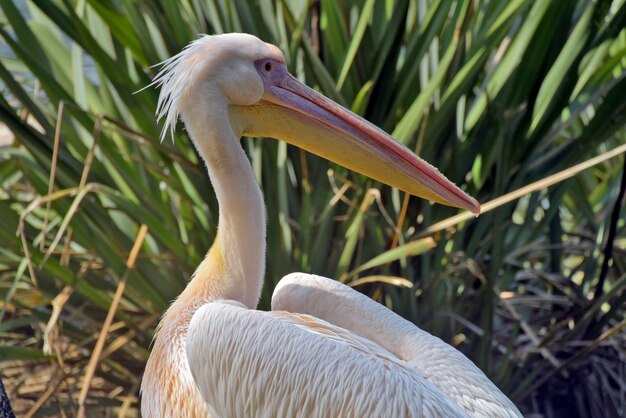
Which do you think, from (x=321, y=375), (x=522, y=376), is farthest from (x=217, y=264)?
(x=522, y=376)

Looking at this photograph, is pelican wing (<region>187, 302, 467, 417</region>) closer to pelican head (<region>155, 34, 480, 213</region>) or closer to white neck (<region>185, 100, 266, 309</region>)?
white neck (<region>185, 100, 266, 309</region>)

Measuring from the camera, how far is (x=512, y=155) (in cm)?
391

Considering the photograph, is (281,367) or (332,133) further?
(332,133)

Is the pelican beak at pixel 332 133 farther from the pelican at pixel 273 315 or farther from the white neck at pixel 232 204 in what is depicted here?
the white neck at pixel 232 204

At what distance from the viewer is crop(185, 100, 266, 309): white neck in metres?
2.91

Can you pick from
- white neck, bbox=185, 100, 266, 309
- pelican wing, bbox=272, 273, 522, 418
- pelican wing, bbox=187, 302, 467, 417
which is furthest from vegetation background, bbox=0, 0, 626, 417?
pelican wing, bbox=187, 302, 467, 417

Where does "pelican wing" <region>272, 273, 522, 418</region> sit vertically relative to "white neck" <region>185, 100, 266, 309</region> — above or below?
below

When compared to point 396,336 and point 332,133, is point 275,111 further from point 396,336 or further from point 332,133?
point 396,336

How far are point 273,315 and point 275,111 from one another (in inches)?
26.5

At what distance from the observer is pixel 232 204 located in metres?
2.91

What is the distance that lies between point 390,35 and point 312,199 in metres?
0.71

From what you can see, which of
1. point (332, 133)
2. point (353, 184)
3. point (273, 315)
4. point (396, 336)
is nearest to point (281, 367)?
point (273, 315)

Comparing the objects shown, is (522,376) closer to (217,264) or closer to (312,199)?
(312,199)

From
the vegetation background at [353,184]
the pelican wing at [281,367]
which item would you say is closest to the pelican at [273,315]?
the pelican wing at [281,367]
